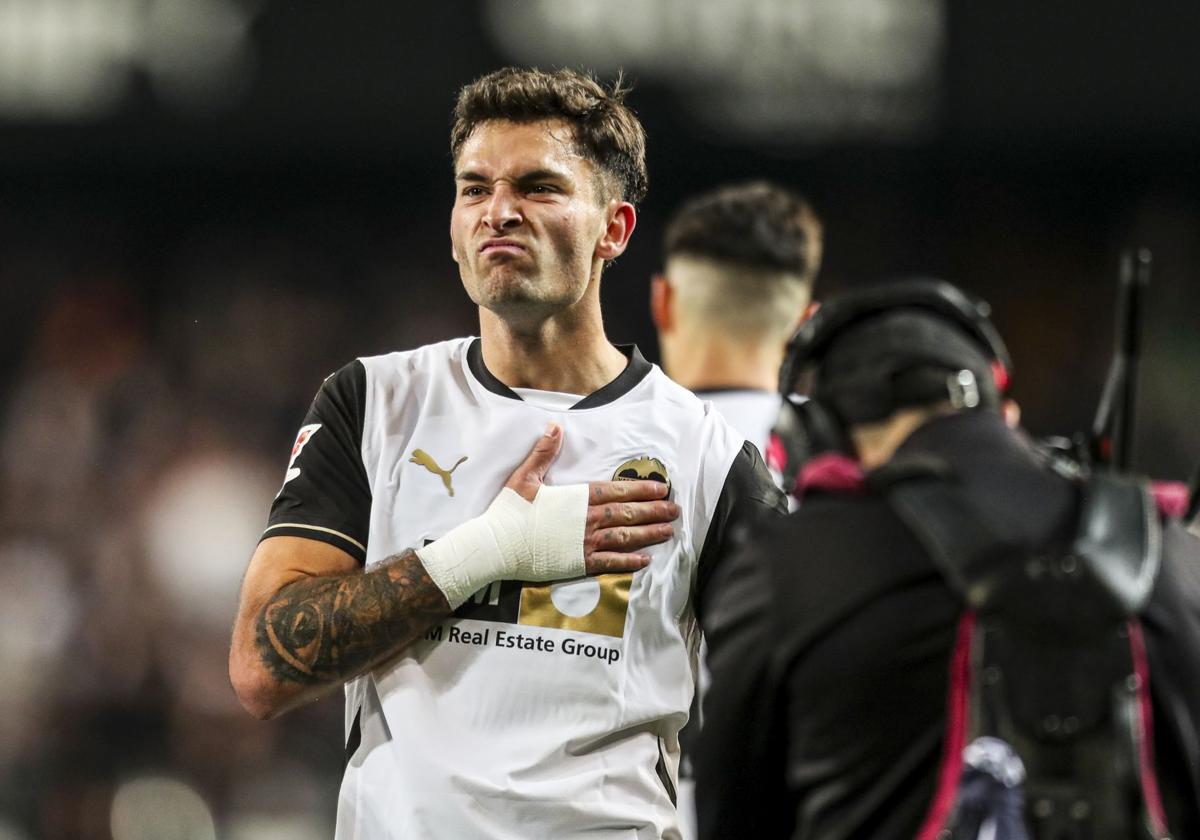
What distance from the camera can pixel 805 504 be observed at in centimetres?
220

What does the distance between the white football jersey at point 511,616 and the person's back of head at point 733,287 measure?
4.19 ft

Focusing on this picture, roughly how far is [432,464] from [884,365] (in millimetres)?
1162

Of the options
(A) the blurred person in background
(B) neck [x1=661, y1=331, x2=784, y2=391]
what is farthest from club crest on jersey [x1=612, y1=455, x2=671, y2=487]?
(B) neck [x1=661, y1=331, x2=784, y2=391]

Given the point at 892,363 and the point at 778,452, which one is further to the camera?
the point at 778,452

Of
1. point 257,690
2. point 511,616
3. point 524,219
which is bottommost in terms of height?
point 257,690

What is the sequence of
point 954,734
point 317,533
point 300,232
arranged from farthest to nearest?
point 300,232
point 317,533
point 954,734

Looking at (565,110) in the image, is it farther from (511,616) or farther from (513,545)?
(511,616)

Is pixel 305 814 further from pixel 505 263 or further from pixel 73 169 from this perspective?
pixel 505 263

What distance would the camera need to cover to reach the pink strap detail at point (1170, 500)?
2.19 metres

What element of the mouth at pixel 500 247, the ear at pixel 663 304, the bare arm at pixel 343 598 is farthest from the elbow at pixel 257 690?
the ear at pixel 663 304

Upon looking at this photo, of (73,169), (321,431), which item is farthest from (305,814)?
(321,431)

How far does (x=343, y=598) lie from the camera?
286 centimetres

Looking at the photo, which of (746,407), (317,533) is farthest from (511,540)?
(746,407)

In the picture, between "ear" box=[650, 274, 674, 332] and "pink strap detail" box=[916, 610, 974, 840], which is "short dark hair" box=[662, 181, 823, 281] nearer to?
"ear" box=[650, 274, 674, 332]
